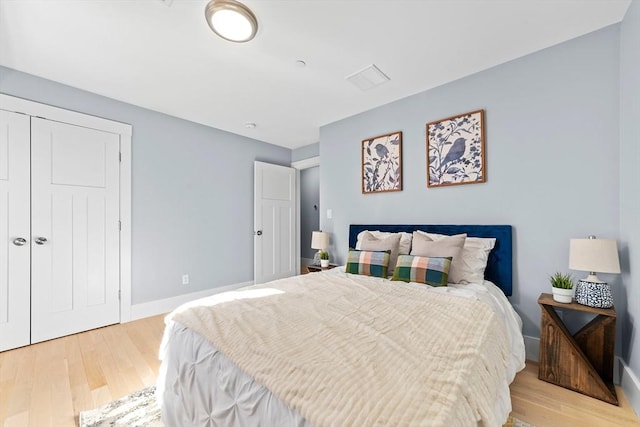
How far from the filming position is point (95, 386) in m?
1.83

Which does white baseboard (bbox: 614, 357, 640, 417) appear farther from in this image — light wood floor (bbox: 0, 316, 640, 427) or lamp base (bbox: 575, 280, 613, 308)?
lamp base (bbox: 575, 280, 613, 308)

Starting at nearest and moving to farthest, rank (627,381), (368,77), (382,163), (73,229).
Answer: (627,381) → (368,77) → (73,229) → (382,163)

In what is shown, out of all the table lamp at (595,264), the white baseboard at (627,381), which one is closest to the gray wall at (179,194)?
the table lamp at (595,264)

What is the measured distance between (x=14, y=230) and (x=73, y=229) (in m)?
0.39

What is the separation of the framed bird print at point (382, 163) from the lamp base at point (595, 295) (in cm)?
168

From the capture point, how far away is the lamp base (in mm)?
1681

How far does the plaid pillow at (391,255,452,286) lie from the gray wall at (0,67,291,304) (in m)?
2.69

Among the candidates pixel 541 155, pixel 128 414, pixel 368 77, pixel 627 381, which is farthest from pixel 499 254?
pixel 128 414

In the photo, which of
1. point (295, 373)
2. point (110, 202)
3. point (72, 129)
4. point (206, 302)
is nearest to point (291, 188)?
point (110, 202)

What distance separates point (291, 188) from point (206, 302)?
3.26m

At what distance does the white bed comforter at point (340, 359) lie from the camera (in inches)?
30.4

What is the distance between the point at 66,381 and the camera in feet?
6.14

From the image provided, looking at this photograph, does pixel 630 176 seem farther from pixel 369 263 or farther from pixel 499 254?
Result: pixel 369 263

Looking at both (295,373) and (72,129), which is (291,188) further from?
(295,373)
